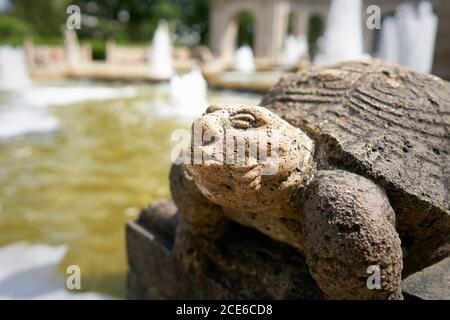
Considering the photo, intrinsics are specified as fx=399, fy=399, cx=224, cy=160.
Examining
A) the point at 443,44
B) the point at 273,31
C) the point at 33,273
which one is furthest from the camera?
the point at 273,31

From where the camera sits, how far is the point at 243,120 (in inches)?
51.8

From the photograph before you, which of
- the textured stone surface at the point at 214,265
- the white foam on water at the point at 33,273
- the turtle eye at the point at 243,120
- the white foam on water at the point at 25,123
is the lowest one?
the white foam on water at the point at 33,273

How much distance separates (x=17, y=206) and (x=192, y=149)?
2.88 metres

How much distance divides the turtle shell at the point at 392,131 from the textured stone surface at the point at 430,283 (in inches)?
5.3

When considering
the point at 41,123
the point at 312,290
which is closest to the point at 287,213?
the point at 312,290

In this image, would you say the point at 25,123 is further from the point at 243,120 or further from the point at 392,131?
the point at 392,131

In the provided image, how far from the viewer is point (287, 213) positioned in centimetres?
144

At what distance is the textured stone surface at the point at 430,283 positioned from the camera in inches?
57.8

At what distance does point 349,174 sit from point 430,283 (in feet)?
2.05

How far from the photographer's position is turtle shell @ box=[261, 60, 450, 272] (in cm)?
131

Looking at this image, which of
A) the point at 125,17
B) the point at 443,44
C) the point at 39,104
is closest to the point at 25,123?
the point at 39,104

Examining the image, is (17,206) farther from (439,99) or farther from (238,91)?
(238,91)

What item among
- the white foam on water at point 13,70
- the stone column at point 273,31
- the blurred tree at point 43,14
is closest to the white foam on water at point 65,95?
the white foam on water at point 13,70

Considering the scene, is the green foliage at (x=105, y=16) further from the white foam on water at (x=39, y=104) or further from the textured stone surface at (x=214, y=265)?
the textured stone surface at (x=214, y=265)
